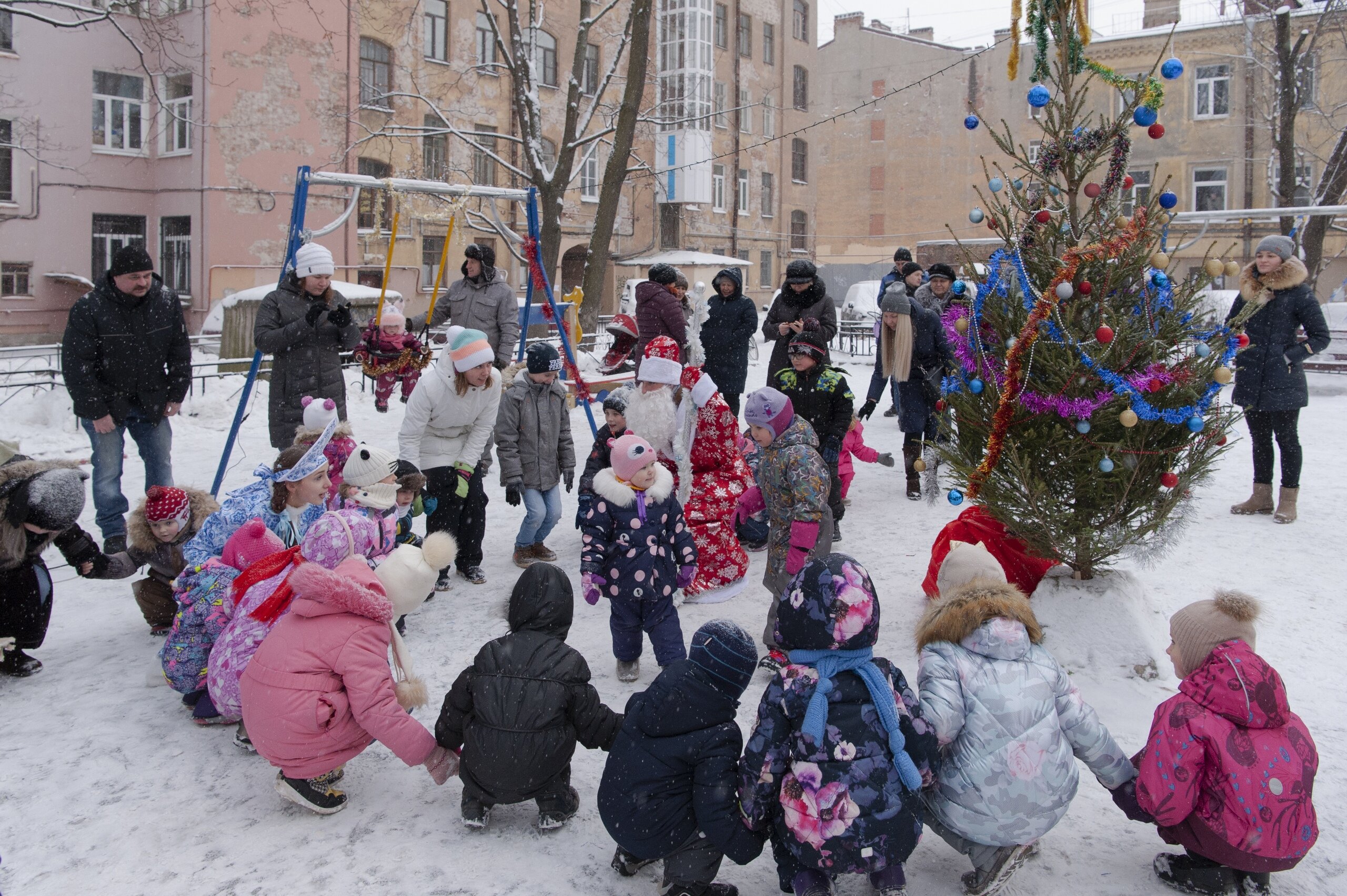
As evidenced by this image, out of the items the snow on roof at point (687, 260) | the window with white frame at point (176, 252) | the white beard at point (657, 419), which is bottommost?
the white beard at point (657, 419)

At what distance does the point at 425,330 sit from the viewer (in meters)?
9.55

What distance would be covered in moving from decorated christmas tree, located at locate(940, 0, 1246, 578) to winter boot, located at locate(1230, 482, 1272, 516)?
3.21 meters

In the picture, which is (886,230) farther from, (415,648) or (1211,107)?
(415,648)

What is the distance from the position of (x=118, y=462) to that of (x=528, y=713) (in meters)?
4.49

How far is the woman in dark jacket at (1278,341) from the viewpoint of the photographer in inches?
279

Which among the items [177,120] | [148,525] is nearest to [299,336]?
[148,525]

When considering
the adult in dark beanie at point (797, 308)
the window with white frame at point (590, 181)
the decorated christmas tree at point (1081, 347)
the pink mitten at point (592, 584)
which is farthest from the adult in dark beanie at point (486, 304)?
the window with white frame at point (590, 181)

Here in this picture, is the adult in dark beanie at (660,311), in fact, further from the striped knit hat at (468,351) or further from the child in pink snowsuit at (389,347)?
the striped knit hat at (468,351)

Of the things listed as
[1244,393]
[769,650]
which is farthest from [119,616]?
[1244,393]

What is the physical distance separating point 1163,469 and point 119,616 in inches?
222

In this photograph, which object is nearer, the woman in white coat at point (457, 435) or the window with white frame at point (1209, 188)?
the woman in white coat at point (457, 435)

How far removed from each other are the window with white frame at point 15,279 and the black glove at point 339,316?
1986 centimetres

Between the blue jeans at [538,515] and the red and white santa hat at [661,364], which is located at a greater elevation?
the red and white santa hat at [661,364]

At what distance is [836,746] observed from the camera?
2914 mm
